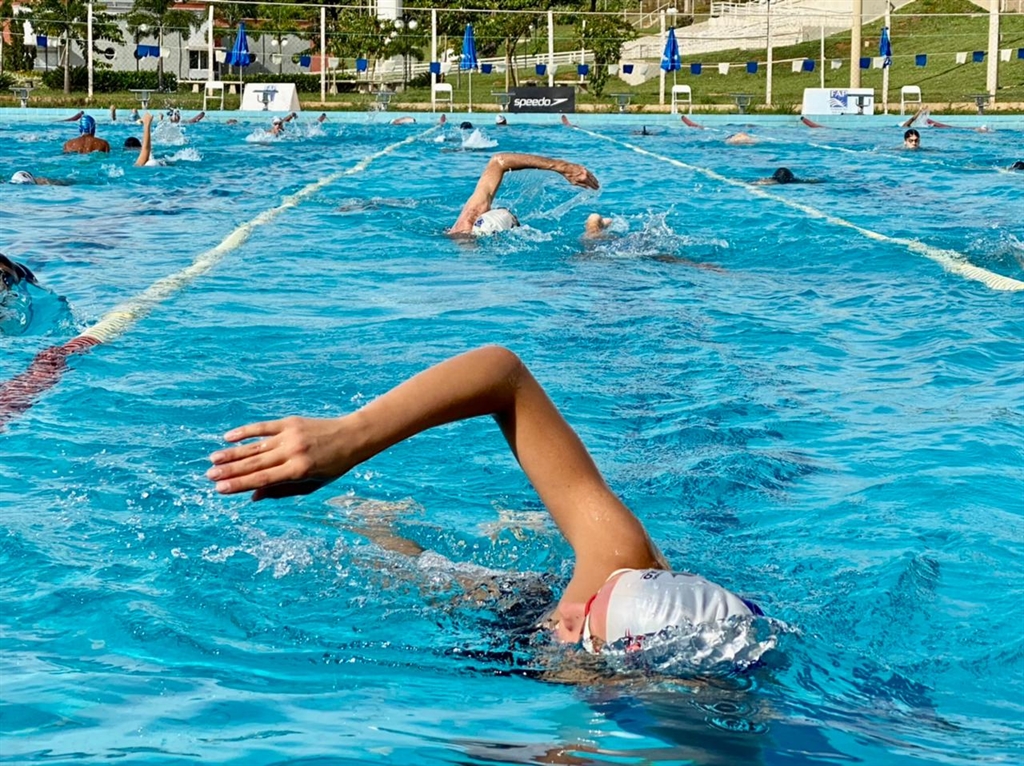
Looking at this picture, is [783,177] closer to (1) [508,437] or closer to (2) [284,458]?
(1) [508,437]

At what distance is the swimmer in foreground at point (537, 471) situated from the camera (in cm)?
236

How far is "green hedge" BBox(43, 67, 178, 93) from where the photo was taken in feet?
125

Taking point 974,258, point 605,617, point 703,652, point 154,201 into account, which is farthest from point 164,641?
point 154,201

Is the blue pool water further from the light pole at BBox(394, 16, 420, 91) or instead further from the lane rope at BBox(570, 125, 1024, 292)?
the light pole at BBox(394, 16, 420, 91)

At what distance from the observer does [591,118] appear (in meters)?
29.0

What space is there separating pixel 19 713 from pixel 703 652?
4.17 ft

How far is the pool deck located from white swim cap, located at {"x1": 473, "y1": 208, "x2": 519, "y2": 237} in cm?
1730

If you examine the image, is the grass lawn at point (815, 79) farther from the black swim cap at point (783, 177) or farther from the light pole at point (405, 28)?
the black swim cap at point (783, 177)

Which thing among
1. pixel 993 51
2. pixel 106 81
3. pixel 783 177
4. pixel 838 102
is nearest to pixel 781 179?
pixel 783 177

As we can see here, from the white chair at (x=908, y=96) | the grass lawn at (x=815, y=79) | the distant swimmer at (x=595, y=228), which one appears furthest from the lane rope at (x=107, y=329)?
the white chair at (x=908, y=96)

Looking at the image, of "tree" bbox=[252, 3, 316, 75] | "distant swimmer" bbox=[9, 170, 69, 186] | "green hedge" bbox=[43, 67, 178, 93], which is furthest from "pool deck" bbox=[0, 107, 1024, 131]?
"tree" bbox=[252, 3, 316, 75]

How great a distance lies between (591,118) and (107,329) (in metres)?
23.1

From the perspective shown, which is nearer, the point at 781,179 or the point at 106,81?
the point at 781,179

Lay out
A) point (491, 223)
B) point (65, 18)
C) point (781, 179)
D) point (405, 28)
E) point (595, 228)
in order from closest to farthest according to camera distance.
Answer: point (491, 223) < point (595, 228) < point (781, 179) < point (65, 18) < point (405, 28)
